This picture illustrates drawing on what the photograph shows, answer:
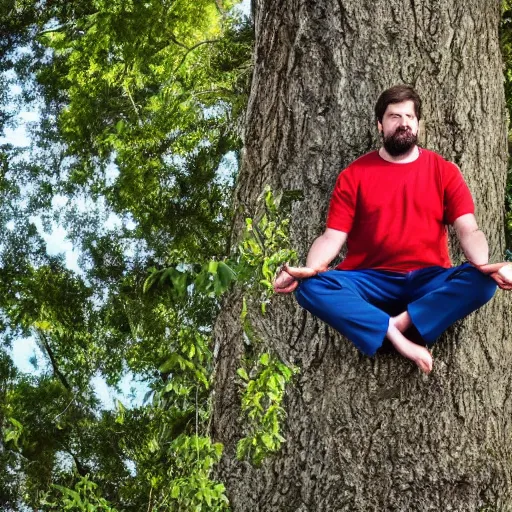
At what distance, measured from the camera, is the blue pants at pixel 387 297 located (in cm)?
323

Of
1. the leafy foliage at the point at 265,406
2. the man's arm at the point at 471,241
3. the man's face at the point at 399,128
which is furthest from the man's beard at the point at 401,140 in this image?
the leafy foliage at the point at 265,406

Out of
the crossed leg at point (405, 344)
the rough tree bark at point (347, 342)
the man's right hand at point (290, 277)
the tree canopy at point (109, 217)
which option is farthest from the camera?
the tree canopy at point (109, 217)

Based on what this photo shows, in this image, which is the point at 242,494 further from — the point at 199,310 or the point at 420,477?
the point at 199,310

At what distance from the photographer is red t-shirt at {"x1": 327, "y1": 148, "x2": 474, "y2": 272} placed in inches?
132

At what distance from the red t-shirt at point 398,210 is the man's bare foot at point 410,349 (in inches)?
9.8

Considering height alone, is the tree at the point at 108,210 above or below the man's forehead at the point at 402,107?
above

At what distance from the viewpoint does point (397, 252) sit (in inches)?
132

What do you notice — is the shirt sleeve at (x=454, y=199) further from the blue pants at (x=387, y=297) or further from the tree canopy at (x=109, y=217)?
the tree canopy at (x=109, y=217)

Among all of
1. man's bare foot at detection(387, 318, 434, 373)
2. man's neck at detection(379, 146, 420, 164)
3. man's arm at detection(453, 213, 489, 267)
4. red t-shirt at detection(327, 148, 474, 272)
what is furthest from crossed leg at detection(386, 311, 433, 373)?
man's neck at detection(379, 146, 420, 164)

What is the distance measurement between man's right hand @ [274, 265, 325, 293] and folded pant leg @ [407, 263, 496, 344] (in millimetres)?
409

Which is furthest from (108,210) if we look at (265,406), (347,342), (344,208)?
(344,208)

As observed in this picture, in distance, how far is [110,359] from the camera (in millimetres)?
10484

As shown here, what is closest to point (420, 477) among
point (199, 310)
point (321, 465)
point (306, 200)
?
point (321, 465)

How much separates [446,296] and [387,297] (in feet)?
0.74
